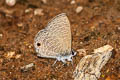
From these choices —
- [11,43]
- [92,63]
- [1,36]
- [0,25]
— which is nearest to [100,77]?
[92,63]

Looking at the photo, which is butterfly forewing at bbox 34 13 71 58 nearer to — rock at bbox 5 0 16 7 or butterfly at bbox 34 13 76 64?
butterfly at bbox 34 13 76 64

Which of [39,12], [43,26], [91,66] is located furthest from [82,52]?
[39,12]

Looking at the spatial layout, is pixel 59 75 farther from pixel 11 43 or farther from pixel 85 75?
pixel 11 43

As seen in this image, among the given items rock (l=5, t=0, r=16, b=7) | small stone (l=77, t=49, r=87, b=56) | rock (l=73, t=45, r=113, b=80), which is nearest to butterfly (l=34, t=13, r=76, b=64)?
small stone (l=77, t=49, r=87, b=56)

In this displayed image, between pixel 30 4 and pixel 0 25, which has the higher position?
pixel 30 4

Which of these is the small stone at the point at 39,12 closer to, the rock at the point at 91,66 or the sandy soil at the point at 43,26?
the sandy soil at the point at 43,26

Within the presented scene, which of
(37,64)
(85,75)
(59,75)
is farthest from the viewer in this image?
(37,64)
